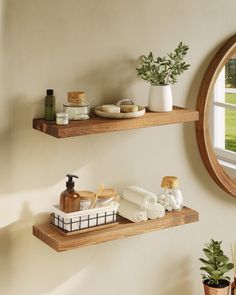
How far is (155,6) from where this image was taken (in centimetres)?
233

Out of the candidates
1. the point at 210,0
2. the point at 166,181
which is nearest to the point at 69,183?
the point at 166,181

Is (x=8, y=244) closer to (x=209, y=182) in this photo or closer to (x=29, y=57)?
(x=29, y=57)

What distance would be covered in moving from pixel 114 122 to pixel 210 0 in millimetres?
677

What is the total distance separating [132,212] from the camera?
225 cm

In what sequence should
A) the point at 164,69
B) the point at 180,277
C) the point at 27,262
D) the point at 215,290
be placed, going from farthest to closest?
the point at 180,277 < the point at 215,290 < the point at 164,69 < the point at 27,262

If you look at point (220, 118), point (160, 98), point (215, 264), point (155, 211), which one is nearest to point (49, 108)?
point (160, 98)

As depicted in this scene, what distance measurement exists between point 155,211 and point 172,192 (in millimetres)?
128

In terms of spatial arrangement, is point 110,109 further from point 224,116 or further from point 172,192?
point 224,116

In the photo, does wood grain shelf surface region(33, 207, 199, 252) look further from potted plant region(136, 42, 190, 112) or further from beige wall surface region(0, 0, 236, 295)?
potted plant region(136, 42, 190, 112)

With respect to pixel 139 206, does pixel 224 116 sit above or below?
above

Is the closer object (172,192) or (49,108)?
(49,108)

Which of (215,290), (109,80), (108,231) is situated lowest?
(215,290)

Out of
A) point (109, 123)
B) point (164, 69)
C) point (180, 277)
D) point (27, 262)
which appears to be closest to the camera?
point (109, 123)

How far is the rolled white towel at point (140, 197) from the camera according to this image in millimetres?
2262
